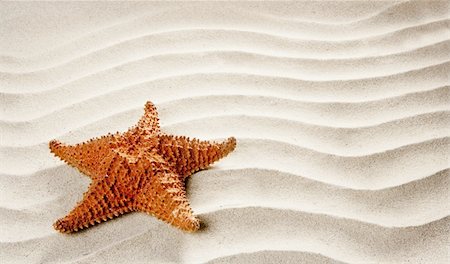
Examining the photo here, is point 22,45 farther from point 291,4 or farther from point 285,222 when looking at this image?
point 285,222

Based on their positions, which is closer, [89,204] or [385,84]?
[89,204]

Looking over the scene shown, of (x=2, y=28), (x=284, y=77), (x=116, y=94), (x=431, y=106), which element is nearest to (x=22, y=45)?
(x=2, y=28)

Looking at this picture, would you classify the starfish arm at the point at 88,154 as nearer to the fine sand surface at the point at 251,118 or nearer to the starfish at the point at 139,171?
the starfish at the point at 139,171

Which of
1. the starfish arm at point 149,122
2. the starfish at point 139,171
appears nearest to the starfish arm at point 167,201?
the starfish at point 139,171

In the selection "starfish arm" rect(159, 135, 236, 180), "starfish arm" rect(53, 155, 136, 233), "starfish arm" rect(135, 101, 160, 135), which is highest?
"starfish arm" rect(135, 101, 160, 135)

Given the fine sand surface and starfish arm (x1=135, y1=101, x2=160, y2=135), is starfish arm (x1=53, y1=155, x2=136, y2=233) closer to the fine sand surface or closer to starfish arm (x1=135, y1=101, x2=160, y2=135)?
the fine sand surface

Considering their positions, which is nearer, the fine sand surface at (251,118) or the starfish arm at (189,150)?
the fine sand surface at (251,118)

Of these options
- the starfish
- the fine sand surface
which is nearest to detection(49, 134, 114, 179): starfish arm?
the starfish
